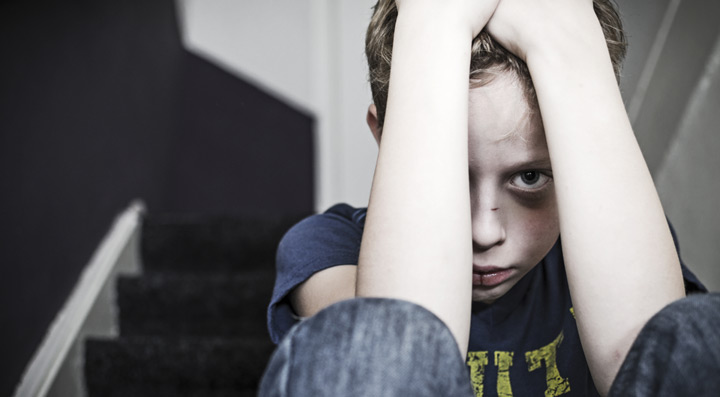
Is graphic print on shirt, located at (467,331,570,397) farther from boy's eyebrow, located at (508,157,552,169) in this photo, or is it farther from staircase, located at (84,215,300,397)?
staircase, located at (84,215,300,397)

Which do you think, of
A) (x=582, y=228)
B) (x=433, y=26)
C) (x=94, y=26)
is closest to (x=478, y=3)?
(x=433, y=26)

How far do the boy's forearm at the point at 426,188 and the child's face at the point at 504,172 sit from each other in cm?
4

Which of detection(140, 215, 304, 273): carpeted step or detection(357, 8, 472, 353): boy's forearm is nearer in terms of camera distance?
detection(357, 8, 472, 353): boy's forearm

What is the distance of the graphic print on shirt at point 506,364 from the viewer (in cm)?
46

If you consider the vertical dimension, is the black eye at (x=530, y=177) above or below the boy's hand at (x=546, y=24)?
below

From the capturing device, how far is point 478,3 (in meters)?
0.38

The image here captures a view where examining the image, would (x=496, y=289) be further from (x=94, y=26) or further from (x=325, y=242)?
(x=94, y=26)

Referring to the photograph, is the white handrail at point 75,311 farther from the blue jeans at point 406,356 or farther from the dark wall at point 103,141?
the blue jeans at point 406,356

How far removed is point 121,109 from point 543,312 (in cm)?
121

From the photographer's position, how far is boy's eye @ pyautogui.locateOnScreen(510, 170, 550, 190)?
0.40 metres

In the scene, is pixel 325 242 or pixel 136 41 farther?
pixel 136 41

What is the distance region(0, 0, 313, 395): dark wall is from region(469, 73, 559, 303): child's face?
2.62 ft

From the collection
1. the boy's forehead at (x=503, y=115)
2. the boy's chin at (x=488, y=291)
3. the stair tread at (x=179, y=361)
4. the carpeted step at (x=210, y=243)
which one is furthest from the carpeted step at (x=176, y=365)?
the boy's forehead at (x=503, y=115)

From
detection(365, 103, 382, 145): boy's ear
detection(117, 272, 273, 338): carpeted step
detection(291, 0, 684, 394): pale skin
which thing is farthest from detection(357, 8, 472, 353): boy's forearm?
detection(117, 272, 273, 338): carpeted step
